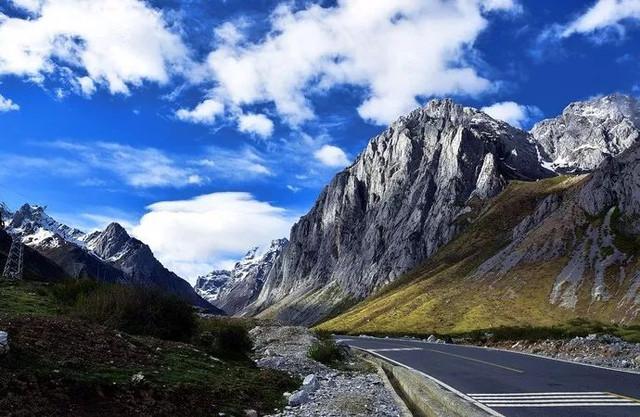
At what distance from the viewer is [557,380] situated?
802 inches

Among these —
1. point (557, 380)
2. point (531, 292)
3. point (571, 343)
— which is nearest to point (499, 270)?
point (531, 292)

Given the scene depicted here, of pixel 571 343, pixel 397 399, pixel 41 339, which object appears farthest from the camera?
pixel 571 343

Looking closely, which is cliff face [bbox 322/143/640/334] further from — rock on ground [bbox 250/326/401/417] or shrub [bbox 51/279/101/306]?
rock on ground [bbox 250/326/401/417]

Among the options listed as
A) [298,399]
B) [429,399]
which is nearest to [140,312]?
[298,399]

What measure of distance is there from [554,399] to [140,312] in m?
20.0

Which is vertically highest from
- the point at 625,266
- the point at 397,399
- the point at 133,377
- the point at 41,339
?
the point at 625,266

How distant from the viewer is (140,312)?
27625 mm

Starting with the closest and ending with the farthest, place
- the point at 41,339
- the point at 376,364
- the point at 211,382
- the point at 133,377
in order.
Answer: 1. the point at 133,377
2. the point at 41,339
3. the point at 211,382
4. the point at 376,364

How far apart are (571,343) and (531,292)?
11100cm

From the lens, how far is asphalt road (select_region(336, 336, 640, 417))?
14.6 metres

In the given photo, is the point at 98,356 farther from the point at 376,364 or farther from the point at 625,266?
the point at 625,266

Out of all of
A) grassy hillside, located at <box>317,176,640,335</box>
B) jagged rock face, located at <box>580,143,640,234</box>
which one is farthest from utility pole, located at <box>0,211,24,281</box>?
jagged rock face, located at <box>580,143,640,234</box>

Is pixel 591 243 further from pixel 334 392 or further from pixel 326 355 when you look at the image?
pixel 334 392

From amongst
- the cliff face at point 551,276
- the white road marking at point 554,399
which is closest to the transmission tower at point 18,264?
the white road marking at point 554,399
